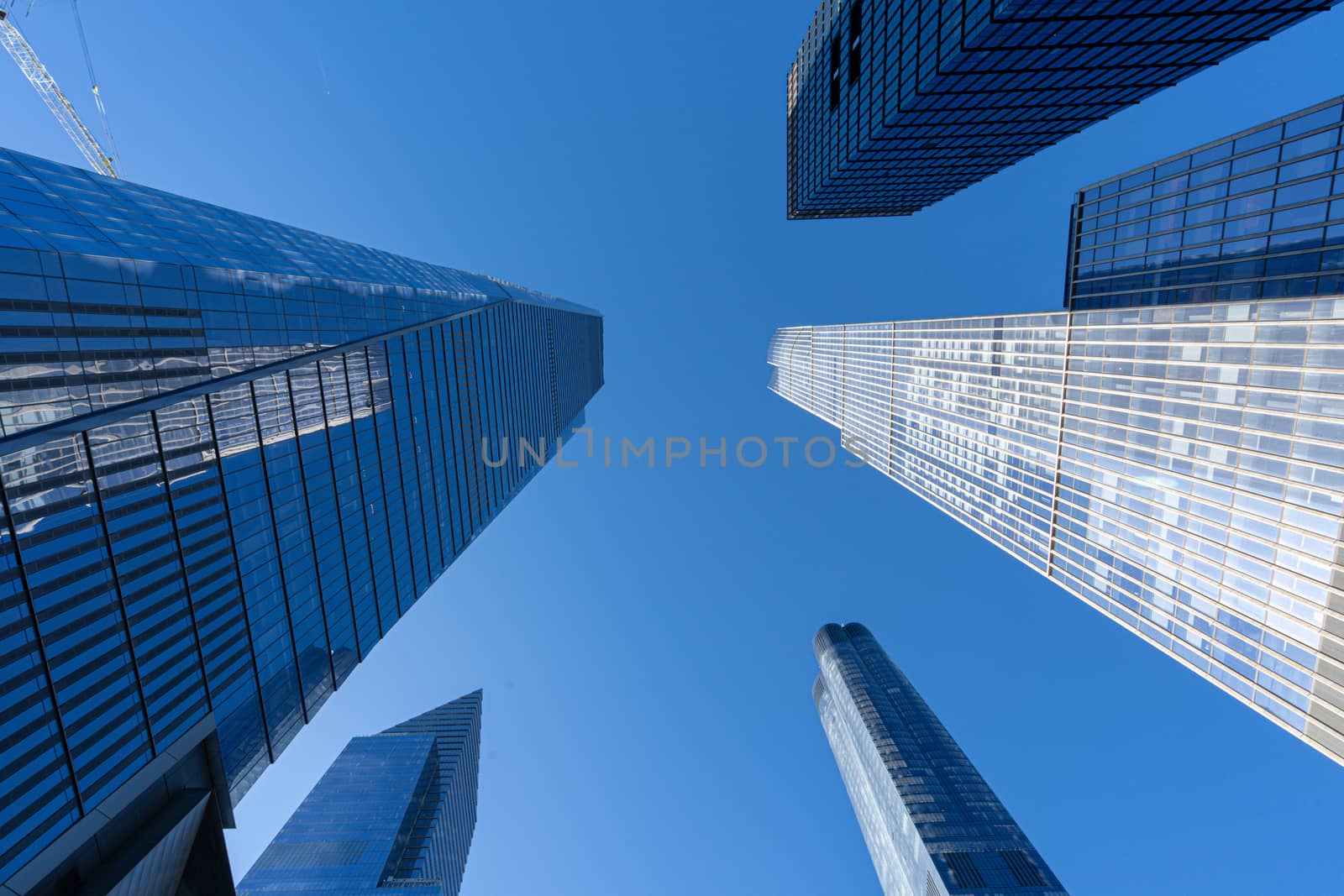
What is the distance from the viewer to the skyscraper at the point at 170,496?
73.7ft

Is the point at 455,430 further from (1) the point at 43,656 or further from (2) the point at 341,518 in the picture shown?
(1) the point at 43,656

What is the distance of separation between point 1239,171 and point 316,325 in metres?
62.6

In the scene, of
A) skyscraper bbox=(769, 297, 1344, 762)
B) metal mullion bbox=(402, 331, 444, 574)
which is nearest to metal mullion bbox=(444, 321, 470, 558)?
metal mullion bbox=(402, 331, 444, 574)

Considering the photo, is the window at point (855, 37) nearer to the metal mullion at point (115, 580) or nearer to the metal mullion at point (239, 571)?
the metal mullion at point (239, 571)

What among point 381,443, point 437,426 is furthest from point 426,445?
point 381,443

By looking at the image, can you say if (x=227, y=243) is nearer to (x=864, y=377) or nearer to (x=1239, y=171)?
(x=1239, y=171)

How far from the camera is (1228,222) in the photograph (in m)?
33.5

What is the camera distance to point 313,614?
4253cm

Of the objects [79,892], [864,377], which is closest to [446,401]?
[79,892]

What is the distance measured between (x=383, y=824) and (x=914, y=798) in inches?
4407

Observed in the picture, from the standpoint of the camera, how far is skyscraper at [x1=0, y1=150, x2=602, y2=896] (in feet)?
73.7

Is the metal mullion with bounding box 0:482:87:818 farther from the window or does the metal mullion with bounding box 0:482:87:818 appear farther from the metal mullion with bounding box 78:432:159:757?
the window

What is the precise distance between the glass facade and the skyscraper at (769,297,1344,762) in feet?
4.75

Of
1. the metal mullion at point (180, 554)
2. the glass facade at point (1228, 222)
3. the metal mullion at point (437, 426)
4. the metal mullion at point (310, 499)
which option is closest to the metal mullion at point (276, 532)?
the metal mullion at point (310, 499)
